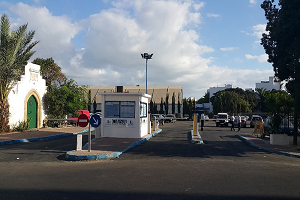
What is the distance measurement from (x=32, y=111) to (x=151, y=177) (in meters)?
19.7

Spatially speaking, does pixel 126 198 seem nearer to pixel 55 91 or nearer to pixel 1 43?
pixel 1 43

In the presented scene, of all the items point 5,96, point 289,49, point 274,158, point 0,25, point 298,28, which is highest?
point 0,25

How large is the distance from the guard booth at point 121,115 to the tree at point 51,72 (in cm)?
1903

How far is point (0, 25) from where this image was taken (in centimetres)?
2080

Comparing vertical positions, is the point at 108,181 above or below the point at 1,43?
below

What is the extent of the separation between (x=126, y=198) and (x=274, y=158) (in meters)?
8.34

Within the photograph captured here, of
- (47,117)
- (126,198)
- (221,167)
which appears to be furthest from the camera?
(47,117)

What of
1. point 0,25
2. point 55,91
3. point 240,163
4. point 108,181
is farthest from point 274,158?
point 55,91

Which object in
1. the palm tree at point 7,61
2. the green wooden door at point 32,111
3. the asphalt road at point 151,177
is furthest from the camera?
the green wooden door at point 32,111

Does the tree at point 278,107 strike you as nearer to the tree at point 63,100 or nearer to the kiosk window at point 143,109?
the kiosk window at point 143,109

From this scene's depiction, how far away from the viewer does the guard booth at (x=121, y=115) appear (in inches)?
712

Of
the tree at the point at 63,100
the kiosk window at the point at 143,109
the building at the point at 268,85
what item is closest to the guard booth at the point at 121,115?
the kiosk window at the point at 143,109

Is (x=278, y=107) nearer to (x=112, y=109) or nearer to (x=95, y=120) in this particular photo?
(x=112, y=109)

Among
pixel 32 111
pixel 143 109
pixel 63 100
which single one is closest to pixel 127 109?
pixel 143 109
